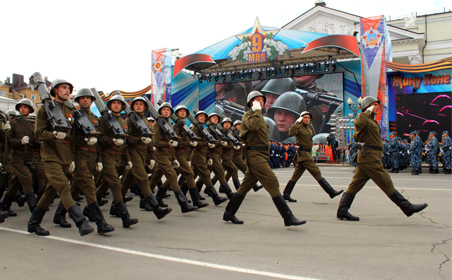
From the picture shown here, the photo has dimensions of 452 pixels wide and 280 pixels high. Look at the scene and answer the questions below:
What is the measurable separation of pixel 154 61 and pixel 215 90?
6021 mm

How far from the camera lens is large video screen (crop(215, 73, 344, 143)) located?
29.9 m

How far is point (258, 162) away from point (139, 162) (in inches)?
78.6

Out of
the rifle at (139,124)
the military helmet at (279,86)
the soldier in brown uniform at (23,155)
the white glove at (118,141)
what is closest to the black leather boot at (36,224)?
the white glove at (118,141)

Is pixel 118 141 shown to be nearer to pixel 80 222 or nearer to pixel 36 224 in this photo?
pixel 80 222

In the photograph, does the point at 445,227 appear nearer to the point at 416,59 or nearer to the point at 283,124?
the point at 283,124

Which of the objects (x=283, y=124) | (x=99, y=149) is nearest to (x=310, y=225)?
(x=99, y=149)

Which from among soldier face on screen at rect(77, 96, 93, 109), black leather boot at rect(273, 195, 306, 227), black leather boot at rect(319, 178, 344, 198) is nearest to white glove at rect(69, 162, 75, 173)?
soldier face on screen at rect(77, 96, 93, 109)

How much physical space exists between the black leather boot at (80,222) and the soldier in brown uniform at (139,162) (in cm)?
131

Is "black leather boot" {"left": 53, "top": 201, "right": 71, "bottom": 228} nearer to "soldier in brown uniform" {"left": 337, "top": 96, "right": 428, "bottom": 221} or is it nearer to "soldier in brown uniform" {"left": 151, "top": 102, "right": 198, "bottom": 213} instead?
"soldier in brown uniform" {"left": 151, "top": 102, "right": 198, "bottom": 213}

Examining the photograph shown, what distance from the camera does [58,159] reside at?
16.8ft

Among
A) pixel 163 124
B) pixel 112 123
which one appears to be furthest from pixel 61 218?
pixel 163 124

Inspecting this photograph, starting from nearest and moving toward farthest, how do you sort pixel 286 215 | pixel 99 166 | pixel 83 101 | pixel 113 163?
pixel 286 215
pixel 99 166
pixel 113 163
pixel 83 101

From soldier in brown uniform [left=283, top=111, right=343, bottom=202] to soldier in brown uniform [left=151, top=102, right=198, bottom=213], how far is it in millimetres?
2405

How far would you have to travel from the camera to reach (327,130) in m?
29.8
